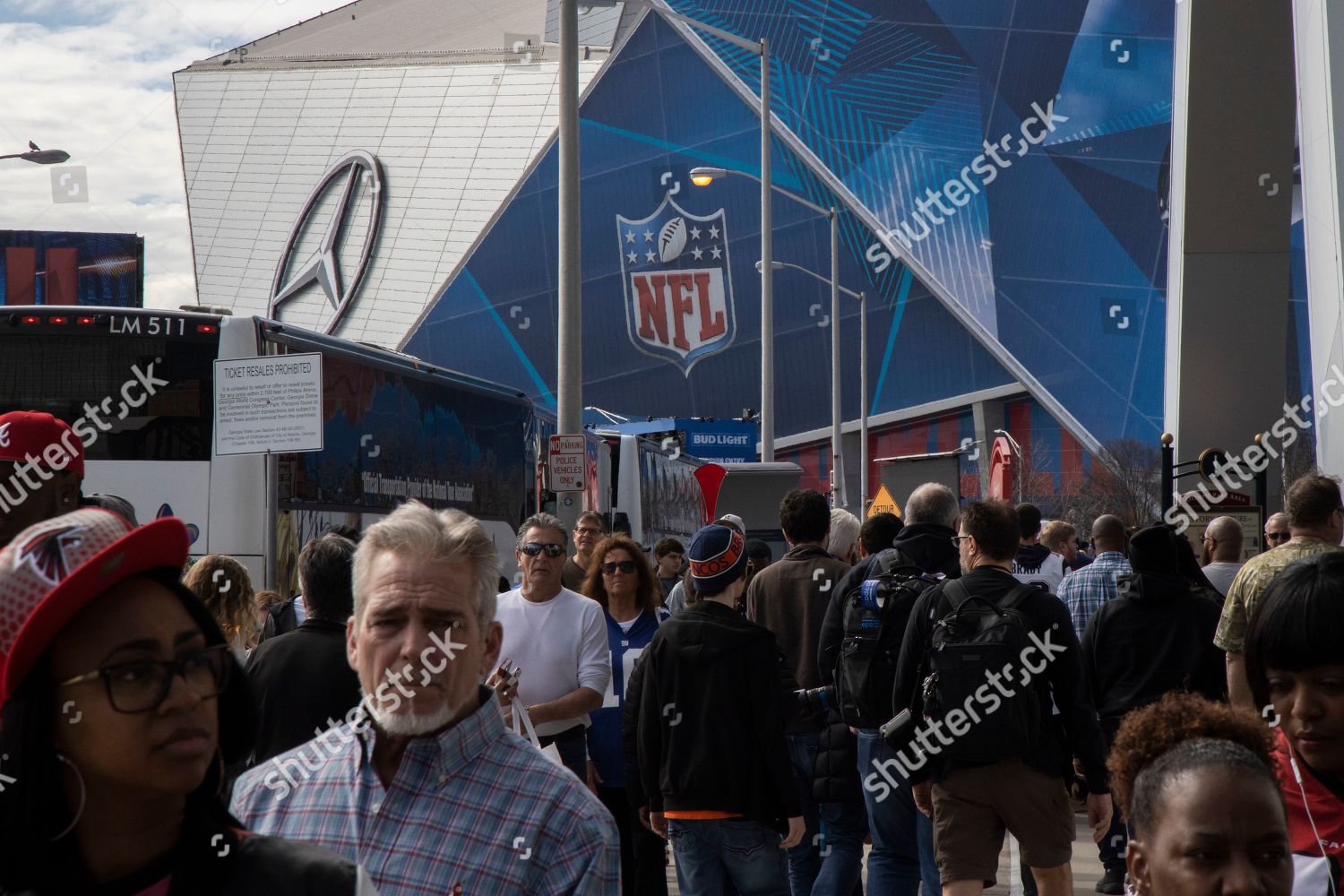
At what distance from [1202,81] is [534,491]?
877 cm

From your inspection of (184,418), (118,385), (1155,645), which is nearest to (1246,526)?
(1155,645)

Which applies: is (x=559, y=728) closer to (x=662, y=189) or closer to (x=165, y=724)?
(x=165, y=724)

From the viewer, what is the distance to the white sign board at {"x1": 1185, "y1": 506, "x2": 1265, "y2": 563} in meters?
13.0

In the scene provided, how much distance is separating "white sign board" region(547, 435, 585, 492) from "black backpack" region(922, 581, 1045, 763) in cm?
814

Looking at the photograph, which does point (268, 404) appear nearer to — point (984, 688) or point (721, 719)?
point (721, 719)

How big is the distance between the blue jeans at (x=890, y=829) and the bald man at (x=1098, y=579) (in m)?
2.38

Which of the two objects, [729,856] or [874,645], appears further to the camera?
[874,645]

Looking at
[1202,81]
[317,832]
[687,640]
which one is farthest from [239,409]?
[1202,81]

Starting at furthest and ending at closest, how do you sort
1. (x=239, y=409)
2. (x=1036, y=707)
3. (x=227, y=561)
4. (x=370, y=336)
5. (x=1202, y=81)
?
(x=370, y=336) → (x=1202, y=81) → (x=239, y=409) → (x=227, y=561) → (x=1036, y=707)

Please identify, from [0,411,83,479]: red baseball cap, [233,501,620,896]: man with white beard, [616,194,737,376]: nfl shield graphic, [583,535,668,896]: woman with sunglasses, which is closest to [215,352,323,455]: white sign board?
[583,535,668,896]: woman with sunglasses

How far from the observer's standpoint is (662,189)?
62.3 meters

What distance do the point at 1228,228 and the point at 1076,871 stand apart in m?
11.4

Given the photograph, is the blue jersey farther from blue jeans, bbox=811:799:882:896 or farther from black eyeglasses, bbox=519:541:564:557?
blue jeans, bbox=811:799:882:896

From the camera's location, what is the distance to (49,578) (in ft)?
5.39
